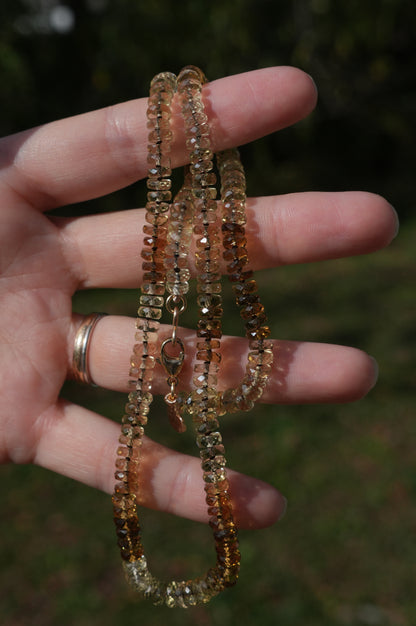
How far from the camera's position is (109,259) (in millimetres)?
2172

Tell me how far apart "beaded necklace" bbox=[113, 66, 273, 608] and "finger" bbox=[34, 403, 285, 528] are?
0.08m

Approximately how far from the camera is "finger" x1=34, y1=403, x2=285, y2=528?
77.7 inches

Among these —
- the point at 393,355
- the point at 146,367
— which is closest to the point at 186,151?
the point at 146,367

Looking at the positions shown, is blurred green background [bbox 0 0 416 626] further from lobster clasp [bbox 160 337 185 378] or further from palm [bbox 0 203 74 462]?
lobster clasp [bbox 160 337 185 378]

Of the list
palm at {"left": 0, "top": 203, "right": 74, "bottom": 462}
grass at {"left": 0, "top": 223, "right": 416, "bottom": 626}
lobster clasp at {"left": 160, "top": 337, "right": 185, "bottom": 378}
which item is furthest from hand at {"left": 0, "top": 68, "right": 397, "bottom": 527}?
grass at {"left": 0, "top": 223, "right": 416, "bottom": 626}

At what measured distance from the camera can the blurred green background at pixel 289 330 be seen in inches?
113

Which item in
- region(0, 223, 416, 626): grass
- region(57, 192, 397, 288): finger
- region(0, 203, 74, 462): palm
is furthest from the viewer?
region(0, 223, 416, 626): grass

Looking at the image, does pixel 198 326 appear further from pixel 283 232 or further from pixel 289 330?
pixel 289 330

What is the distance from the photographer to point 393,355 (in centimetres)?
460

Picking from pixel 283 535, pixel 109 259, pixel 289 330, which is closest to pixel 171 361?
pixel 109 259

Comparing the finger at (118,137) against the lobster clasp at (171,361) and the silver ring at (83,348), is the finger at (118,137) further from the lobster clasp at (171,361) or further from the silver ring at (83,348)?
the lobster clasp at (171,361)

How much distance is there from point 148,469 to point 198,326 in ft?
1.78

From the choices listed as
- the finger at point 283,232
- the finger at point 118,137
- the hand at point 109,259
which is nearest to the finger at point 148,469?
the hand at point 109,259

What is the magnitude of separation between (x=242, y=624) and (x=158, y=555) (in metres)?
0.57
